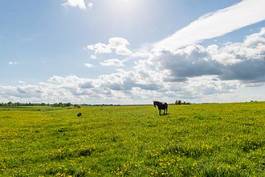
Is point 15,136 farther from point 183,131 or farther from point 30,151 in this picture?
point 183,131

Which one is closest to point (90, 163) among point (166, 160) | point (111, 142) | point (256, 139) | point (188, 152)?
point (166, 160)

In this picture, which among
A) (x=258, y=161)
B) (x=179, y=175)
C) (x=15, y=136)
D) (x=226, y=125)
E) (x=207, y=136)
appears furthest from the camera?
(x=15, y=136)

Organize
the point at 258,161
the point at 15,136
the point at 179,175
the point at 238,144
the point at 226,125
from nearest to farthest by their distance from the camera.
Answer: the point at 179,175
the point at 258,161
the point at 238,144
the point at 226,125
the point at 15,136

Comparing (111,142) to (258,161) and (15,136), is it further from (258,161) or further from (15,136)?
(15,136)

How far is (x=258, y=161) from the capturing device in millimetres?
16797

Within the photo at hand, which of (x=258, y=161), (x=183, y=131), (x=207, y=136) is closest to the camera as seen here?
(x=258, y=161)

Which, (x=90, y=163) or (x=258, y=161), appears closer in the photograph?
(x=258, y=161)

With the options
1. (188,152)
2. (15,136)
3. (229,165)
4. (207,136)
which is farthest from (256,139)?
(15,136)

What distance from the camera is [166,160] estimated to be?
1761cm

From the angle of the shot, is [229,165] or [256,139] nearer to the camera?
[229,165]

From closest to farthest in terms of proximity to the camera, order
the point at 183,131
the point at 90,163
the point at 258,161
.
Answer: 1. the point at 258,161
2. the point at 90,163
3. the point at 183,131

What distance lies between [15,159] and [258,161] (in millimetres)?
13724

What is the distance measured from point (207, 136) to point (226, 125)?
594cm

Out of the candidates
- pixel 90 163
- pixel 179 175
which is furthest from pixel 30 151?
pixel 179 175
